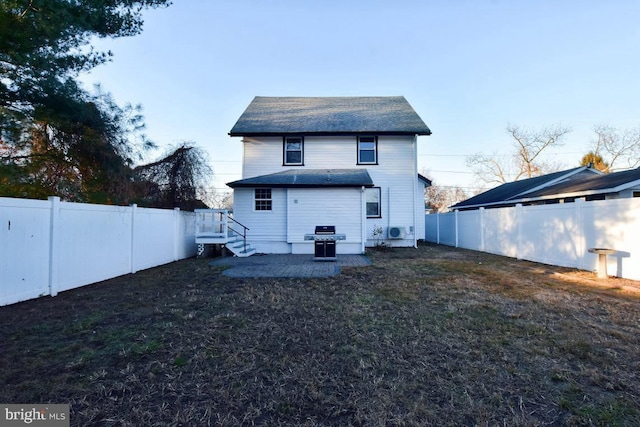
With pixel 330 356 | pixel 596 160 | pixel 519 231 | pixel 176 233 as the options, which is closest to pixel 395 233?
pixel 519 231

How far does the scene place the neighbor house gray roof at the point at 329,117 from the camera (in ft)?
48.9

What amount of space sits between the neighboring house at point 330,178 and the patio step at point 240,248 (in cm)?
45

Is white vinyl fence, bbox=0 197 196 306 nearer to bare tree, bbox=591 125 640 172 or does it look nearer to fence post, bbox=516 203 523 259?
fence post, bbox=516 203 523 259

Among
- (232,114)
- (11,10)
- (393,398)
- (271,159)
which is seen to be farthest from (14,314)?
(232,114)

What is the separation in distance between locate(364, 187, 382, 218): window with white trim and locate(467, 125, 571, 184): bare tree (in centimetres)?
2889

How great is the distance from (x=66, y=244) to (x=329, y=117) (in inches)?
526

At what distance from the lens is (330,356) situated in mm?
3287

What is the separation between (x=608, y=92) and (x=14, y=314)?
27.7 metres

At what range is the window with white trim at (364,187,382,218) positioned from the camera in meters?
15.1

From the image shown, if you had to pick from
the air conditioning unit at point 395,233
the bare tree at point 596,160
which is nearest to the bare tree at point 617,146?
the bare tree at point 596,160

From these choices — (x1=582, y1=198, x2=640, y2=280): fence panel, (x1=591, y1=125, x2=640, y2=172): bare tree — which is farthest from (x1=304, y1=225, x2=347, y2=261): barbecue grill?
(x1=591, y1=125, x2=640, y2=172): bare tree

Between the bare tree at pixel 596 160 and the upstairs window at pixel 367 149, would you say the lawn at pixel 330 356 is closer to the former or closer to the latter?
the upstairs window at pixel 367 149

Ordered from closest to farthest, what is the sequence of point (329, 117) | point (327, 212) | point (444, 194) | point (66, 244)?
point (66, 244) < point (327, 212) < point (329, 117) < point (444, 194)

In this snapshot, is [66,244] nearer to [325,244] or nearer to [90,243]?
[90,243]
